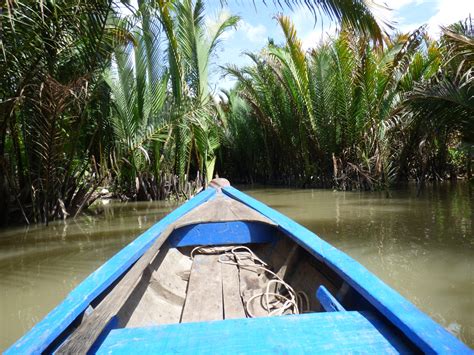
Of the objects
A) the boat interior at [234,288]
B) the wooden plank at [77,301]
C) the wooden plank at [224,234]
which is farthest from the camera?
the wooden plank at [224,234]

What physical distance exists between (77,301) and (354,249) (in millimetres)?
3441

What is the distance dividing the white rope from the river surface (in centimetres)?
96

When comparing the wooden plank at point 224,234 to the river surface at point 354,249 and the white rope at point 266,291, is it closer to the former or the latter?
the white rope at point 266,291

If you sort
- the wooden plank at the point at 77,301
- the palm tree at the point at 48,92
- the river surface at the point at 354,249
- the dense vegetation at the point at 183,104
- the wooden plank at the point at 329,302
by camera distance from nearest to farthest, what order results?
1. the wooden plank at the point at 77,301
2. the wooden plank at the point at 329,302
3. the river surface at the point at 354,249
4. the palm tree at the point at 48,92
5. the dense vegetation at the point at 183,104

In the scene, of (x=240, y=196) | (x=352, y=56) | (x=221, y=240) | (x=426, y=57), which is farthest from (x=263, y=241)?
(x=426, y=57)

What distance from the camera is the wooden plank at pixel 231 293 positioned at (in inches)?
95.4

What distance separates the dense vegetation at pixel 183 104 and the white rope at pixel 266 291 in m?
2.55

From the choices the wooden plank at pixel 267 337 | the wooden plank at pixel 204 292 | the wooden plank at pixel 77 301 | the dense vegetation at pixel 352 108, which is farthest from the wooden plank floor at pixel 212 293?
the dense vegetation at pixel 352 108

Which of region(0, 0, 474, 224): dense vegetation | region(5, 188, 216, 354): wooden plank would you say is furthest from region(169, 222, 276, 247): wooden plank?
region(0, 0, 474, 224): dense vegetation

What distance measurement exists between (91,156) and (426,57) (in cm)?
915

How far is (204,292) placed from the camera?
9.01ft

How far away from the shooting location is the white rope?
2.36m

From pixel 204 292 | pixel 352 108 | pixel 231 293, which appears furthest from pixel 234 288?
pixel 352 108

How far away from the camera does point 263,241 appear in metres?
3.58
